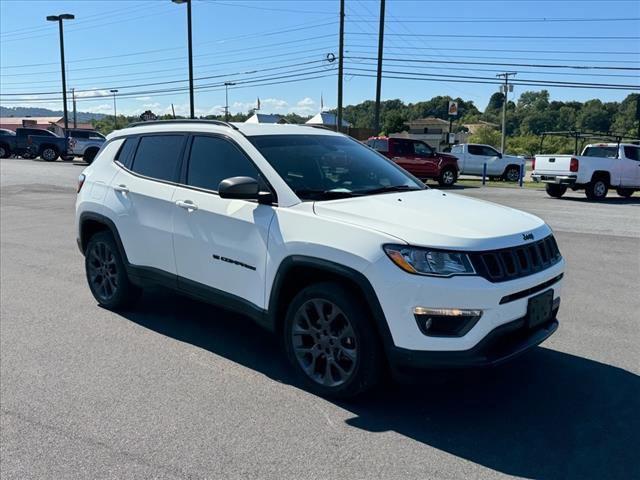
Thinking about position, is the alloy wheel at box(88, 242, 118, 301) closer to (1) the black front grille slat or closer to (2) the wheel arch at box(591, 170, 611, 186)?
(1) the black front grille slat

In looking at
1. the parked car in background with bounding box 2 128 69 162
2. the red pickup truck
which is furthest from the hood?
the parked car in background with bounding box 2 128 69 162

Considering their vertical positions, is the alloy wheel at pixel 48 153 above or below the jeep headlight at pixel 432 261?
above

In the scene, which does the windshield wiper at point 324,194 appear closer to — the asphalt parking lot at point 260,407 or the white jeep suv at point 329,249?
the white jeep suv at point 329,249

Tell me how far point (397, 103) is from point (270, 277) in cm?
13989

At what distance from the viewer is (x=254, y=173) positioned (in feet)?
14.2

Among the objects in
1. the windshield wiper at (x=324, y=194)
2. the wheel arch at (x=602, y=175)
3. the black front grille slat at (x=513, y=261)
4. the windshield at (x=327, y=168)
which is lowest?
the black front grille slat at (x=513, y=261)

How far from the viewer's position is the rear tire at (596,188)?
18.4 metres

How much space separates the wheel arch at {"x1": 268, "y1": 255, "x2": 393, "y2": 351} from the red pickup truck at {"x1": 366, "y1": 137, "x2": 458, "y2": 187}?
1877 cm

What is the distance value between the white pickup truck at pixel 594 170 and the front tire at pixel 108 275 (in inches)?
624

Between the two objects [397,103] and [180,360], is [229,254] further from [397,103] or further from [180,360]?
[397,103]

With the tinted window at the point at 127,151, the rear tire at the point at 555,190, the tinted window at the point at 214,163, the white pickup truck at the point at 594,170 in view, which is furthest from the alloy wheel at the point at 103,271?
the rear tire at the point at 555,190

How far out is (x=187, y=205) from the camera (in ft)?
15.3

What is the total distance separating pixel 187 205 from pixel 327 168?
3.85ft

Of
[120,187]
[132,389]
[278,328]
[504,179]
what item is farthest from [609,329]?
[504,179]
